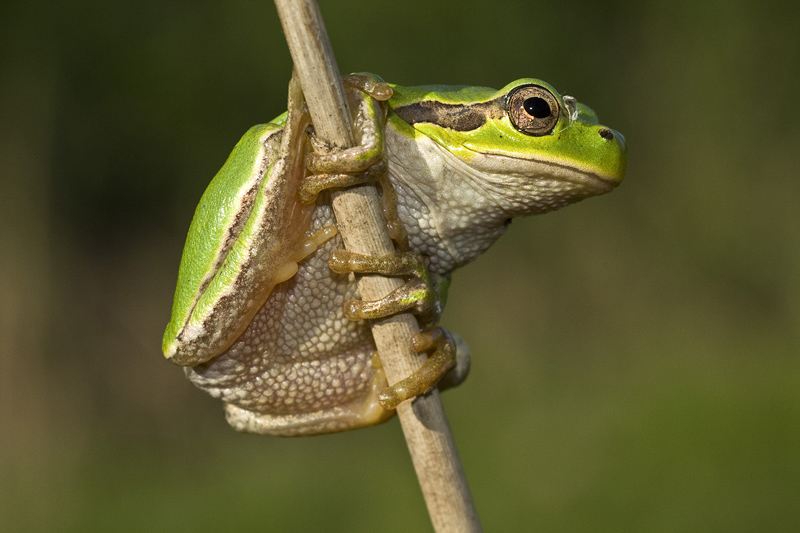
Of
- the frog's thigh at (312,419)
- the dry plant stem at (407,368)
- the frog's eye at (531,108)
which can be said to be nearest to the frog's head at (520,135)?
the frog's eye at (531,108)

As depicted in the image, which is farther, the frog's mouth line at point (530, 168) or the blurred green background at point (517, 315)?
the blurred green background at point (517, 315)

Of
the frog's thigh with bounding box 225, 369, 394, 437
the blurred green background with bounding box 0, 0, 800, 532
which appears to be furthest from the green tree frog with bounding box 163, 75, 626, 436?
the blurred green background with bounding box 0, 0, 800, 532

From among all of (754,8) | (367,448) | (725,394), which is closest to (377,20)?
(754,8)

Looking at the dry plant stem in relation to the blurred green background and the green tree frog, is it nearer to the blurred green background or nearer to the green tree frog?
the green tree frog

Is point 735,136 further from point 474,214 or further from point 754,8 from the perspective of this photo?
point 474,214

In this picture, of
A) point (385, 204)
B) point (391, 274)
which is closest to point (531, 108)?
point (385, 204)

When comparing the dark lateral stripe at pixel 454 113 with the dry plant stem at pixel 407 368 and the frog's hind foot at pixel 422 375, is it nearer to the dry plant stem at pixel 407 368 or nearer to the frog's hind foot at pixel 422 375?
the dry plant stem at pixel 407 368
